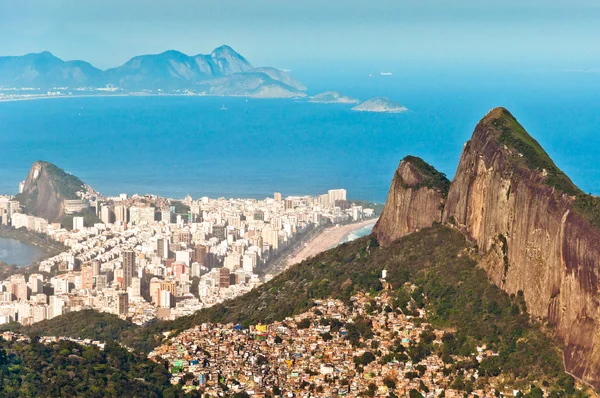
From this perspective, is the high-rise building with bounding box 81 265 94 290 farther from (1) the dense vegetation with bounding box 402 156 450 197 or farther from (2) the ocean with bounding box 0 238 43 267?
(1) the dense vegetation with bounding box 402 156 450 197

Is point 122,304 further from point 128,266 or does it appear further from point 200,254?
point 200,254

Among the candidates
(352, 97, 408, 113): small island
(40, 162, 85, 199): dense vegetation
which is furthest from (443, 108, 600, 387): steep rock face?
(352, 97, 408, 113): small island

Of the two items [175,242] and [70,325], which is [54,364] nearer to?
[70,325]

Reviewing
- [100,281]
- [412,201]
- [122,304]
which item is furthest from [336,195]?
[412,201]

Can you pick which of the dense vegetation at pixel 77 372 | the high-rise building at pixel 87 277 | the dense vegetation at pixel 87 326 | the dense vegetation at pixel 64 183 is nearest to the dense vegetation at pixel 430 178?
the dense vegetation at pixel 87 326

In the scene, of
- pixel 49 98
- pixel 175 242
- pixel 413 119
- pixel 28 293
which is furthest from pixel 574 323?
pixel 49 98
